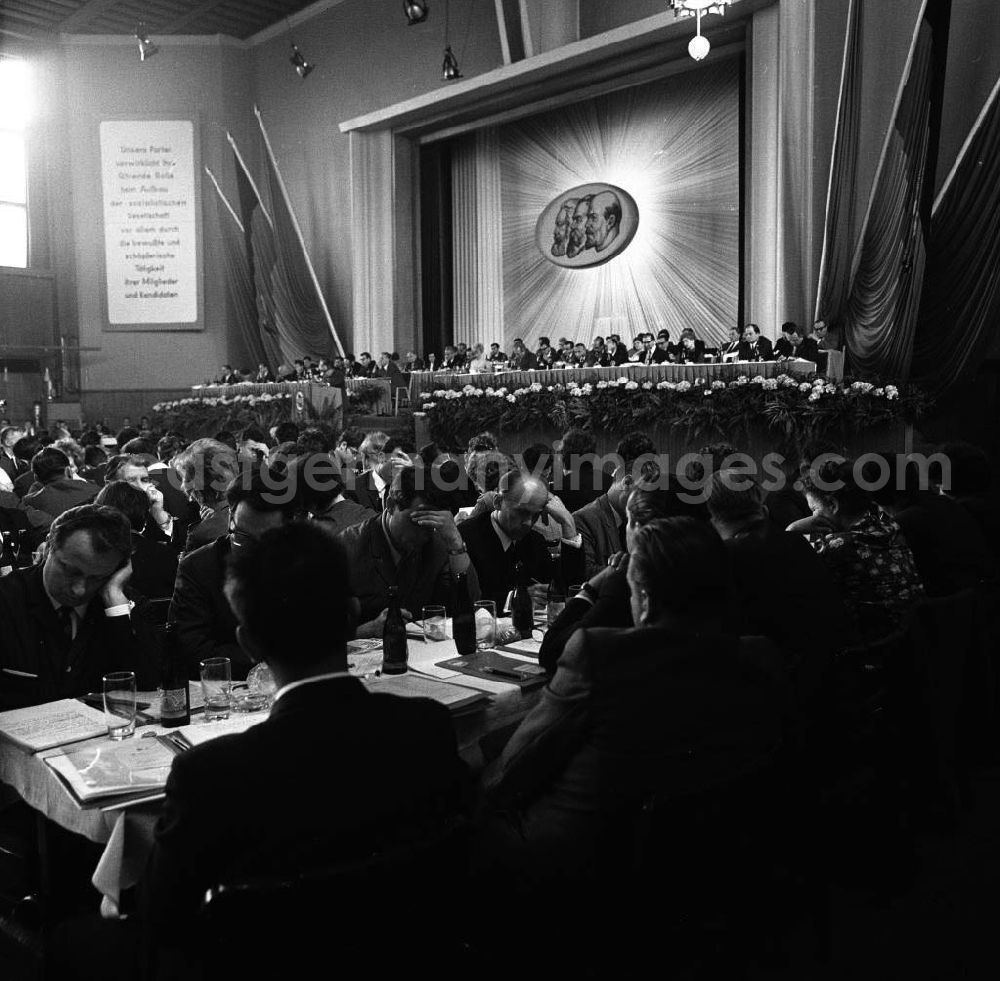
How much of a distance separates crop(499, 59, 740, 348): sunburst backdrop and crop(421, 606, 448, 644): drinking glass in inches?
448

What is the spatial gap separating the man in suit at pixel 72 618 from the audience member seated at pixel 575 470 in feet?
11.6

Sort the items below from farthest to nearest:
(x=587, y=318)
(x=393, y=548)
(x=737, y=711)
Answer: (x=587, y=318)
(x=393, y=548)
(x=737, y=711)

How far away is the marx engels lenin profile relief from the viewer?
14758 mm

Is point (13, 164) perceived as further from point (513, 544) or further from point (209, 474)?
point (513, 544)

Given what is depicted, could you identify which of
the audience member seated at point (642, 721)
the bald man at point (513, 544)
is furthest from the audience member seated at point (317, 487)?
the audience member seated at point (642, 721)

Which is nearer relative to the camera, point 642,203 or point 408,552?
point 408,552

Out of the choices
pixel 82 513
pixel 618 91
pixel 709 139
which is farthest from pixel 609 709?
pixel 618 91

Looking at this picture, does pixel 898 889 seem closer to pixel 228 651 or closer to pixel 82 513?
pixel 228 651

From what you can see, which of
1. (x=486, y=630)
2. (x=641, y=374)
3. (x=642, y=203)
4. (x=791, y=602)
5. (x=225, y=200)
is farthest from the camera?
(x=225, y=200)

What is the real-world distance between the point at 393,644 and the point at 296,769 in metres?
1.39

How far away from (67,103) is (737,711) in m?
20.4

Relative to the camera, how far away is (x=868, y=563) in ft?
11.3

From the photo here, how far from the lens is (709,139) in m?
13.7

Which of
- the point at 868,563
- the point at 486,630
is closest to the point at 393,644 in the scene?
the point at 486,630
